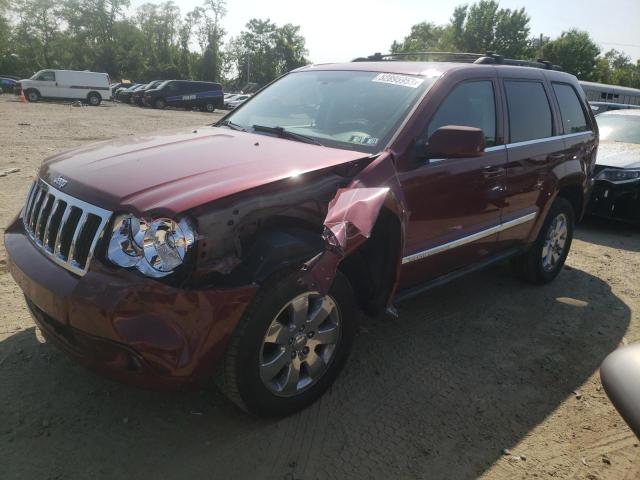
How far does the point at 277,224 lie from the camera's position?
2412 mm

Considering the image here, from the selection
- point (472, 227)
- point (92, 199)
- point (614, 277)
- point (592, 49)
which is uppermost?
point (592, 49)

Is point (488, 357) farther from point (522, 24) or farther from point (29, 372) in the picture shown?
point (522, 24)

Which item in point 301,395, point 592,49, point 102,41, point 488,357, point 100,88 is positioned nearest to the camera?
point 301,395

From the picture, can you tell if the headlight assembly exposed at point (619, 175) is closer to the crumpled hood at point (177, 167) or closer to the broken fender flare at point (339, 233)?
the crumpled hood at point (177, 167)

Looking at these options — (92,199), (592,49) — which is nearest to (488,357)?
(92,199)

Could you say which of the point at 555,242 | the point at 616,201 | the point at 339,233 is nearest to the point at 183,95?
the point at 616,201

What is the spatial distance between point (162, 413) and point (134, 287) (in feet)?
3.10

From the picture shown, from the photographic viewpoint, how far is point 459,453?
2512mm

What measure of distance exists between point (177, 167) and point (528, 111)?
2.97 meters

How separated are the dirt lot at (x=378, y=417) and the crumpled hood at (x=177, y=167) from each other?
1110 mm

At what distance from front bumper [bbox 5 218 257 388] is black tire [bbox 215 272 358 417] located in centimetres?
8

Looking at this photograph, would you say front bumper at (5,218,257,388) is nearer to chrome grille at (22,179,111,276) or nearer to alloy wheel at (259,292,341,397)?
chrome grille at (22,179,111,276)

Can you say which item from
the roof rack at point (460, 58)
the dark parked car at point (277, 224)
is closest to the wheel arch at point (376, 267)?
the dark parked car at point (277, 224)

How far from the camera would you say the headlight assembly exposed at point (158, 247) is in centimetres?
212
